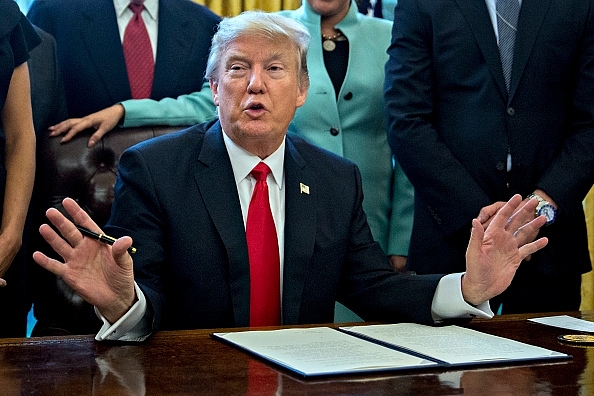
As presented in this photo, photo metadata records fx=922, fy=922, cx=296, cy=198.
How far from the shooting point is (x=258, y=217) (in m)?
2.22

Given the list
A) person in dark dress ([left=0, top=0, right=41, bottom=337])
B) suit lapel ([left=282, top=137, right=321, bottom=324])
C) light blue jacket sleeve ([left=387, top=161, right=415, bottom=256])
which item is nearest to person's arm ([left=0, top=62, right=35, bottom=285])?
person in dark dress ([left=0, top=0, right=41, bottom=337])

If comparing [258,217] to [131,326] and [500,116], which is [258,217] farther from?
[500,116]

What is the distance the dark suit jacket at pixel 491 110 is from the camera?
2.73 meters

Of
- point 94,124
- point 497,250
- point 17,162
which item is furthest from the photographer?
point 94,124

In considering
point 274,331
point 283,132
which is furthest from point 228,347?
point 283,132

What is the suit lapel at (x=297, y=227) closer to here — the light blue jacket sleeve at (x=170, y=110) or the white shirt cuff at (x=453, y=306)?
the white shirt cuff at (x=453, y=306)

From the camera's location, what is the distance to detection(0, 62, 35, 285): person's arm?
2441 mm

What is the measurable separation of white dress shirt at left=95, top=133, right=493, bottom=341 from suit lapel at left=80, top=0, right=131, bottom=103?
0.83 metres

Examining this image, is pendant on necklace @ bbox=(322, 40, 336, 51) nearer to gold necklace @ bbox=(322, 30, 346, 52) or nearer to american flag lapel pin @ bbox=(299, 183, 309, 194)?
gold necklace @ bbox=(322, 30, 346, 52)

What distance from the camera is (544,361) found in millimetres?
1693

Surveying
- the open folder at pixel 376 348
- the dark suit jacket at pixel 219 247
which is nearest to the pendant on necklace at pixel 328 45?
the dark suit jacket at pixel 219 247

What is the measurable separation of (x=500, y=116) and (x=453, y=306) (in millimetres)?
890

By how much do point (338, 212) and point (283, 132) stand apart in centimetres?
25

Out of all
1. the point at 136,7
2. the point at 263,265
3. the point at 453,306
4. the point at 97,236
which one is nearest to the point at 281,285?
the point at 263,265
